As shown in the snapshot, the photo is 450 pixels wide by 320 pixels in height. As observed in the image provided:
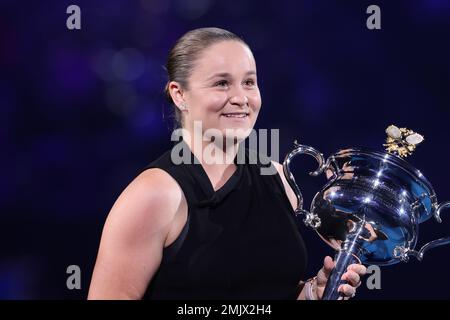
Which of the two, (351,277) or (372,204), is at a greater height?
(372,204)

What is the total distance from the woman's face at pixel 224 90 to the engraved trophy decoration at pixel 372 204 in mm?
133

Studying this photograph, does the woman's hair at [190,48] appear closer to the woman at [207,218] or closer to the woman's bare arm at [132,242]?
the woman at [207,218]

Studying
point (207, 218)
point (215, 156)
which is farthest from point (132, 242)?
point (215, 156)

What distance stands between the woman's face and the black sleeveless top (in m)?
0.10

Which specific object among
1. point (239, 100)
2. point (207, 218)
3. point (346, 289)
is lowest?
point (346, 289)

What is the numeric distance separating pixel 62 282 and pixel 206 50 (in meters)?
0.87

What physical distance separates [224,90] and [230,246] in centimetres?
31

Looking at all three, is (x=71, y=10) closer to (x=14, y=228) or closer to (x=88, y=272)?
(x=14, y=228)

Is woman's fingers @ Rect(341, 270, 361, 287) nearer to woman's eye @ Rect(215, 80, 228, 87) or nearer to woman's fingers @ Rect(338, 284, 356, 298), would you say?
woman's fingers @ Rect(338, 284, 356, 298)

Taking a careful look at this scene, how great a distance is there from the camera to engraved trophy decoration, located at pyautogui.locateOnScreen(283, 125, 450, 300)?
1.26m

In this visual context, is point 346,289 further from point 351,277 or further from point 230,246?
point 230,246

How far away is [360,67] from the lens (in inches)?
73.2

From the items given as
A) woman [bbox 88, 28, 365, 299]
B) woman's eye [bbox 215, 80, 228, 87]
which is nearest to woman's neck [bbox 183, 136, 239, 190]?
woman [bbox 88, 28, 365, 299]

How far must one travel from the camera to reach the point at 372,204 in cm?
125
